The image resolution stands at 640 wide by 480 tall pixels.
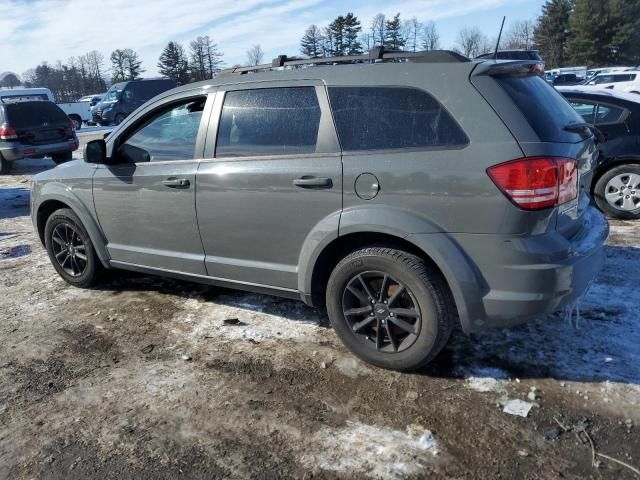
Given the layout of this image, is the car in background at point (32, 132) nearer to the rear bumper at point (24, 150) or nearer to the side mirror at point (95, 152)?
the rear bumper at point (24, 150)

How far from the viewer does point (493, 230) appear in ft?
9.27

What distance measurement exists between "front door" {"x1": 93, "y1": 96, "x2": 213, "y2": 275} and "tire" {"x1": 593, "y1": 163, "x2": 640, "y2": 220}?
5076 millimetres

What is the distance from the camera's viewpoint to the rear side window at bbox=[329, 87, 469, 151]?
2998 millimetres

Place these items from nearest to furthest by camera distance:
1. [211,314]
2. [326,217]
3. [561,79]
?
[326,217]
[211,314]
[561,79]

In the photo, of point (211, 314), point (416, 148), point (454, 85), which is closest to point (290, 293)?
point (211, 314)

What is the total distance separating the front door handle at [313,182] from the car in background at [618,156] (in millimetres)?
4606

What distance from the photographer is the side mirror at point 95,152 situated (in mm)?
4289

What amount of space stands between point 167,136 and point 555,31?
6350 centimetres

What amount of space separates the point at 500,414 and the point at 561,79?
88.0ft

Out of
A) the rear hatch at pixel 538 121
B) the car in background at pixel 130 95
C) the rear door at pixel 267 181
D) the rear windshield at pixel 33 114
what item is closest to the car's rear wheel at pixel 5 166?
the rear windshield at pixel 33 114

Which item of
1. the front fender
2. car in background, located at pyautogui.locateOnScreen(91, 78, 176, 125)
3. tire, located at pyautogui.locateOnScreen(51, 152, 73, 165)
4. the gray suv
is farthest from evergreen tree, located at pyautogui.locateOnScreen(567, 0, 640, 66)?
the front fender

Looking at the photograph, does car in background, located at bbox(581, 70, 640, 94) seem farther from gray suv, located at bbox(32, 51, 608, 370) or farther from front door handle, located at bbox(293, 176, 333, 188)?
front door handle, located at bbox(293, 176, 333, 188)

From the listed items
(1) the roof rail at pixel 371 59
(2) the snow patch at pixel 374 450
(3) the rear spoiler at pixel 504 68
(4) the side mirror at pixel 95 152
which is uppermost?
(1) the roof rail at pixel 371 59

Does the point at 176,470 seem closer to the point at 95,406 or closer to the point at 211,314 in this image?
the point at 95,406
